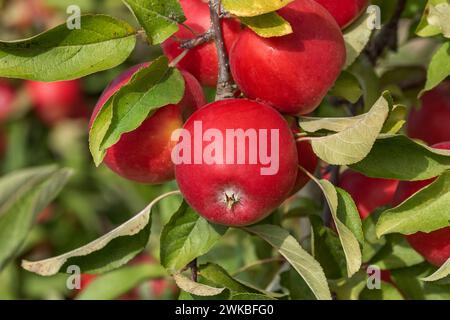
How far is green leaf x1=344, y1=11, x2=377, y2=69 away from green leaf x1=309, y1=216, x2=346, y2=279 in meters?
0.23

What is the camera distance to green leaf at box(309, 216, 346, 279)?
3.94 ft

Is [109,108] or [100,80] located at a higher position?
[109,108]

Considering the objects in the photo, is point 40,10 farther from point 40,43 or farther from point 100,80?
point 40,43

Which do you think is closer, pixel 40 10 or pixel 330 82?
pixel 330 82

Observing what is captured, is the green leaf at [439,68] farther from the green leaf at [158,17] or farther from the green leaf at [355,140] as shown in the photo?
the green leaf at [158,17]

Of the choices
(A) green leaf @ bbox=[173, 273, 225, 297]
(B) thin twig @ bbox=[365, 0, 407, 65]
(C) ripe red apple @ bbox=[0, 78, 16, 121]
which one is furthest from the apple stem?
(C) ripe red apple @ bbox=[0, 78, 16, 121]

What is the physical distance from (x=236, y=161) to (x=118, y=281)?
78 cm

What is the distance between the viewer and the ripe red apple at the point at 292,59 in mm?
1029

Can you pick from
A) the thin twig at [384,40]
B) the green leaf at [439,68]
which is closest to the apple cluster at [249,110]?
the green leaf at [439,68]

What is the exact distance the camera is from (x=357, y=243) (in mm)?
1007

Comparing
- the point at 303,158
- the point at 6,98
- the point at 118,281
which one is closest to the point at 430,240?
the point at 303,158

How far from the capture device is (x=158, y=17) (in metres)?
1.06

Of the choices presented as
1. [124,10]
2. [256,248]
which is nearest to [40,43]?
[256,248]
